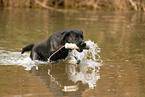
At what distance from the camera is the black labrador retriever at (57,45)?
21.7 feet

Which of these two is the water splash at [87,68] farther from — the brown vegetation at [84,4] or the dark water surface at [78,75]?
the brown vegetation at [84,4]

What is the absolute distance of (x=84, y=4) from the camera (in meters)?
25.7

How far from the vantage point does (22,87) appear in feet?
16.9

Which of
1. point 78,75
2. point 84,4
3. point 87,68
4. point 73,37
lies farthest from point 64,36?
point 84,4

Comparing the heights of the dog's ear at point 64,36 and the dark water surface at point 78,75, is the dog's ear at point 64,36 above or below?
above

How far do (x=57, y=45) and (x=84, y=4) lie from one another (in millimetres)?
19133

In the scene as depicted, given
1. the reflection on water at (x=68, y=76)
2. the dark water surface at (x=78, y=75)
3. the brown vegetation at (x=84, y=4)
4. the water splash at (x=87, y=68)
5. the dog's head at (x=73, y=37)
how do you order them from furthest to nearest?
the brown vegetation at (x=84, y=4), the dog's head at (x=73, y=37), the water splash at (x=87, y=68), the reflection on water at (x=68, y=76), the dark water surface at (x=78, y=75)

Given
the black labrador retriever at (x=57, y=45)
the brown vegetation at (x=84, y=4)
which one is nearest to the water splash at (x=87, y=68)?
the black labrador retriever at (x=57, y=45)

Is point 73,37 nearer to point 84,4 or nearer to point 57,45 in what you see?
point 57,45

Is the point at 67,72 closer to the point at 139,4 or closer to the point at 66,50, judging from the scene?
the point at 66,50

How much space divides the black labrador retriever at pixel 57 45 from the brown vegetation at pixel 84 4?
15.9 m

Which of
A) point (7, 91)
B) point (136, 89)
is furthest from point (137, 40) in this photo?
point (7, 91)

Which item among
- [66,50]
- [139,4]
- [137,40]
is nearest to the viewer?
[66,50]

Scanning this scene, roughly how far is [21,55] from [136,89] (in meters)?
3.53
